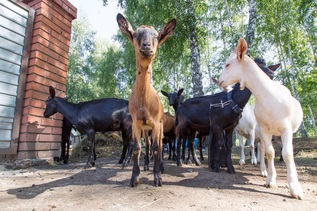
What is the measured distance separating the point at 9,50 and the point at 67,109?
2029mm

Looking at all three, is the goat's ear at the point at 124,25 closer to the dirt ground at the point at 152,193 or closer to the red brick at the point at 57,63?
the dirt ground at the point at 152,193

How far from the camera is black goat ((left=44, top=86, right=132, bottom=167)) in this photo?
6.27 meters

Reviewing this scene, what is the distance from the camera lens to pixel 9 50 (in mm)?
5672

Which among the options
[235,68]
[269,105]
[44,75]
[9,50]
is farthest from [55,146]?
[269,105]

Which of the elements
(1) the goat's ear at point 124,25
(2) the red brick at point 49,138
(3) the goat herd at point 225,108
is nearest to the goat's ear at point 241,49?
(3) the goat herd at point 225,108

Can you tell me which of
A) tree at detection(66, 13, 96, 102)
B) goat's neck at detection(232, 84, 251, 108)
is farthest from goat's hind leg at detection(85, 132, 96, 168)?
tree at detection(66, 13, 96, 102)

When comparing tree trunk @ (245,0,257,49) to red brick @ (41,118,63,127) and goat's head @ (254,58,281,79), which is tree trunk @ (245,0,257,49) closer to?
goat's head @ (254,58,281,79)

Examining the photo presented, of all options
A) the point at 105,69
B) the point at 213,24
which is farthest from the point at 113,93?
the point at 213,24

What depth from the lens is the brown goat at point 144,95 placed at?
327cm

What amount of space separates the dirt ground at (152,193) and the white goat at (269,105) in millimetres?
466

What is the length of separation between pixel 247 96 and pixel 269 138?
1.26 metres

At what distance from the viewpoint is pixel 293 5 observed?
17516 mm

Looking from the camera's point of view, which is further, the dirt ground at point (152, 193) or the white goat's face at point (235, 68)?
the white goat's face at point (235, 68)

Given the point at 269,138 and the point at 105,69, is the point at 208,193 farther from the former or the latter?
the point at 105,69
